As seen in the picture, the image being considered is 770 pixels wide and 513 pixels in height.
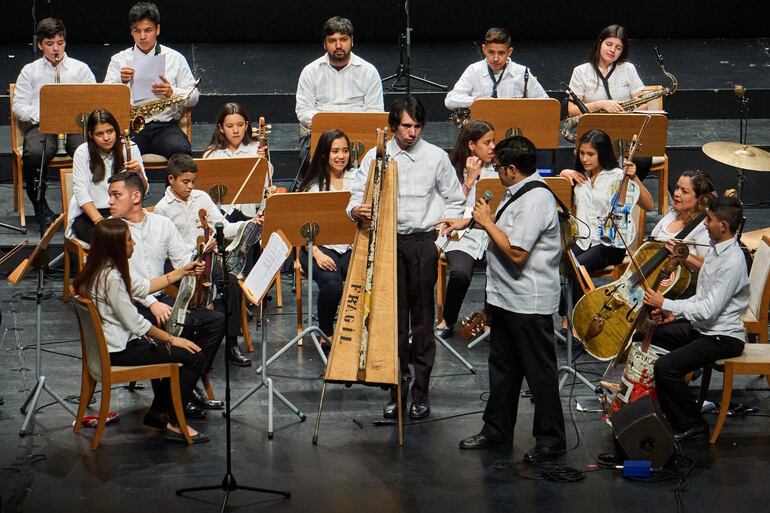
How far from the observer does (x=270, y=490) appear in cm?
554

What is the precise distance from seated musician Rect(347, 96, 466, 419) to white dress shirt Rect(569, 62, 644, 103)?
2.67 metres

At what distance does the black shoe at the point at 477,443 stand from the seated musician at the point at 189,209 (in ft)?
5.18

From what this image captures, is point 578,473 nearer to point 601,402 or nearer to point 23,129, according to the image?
point 601,402

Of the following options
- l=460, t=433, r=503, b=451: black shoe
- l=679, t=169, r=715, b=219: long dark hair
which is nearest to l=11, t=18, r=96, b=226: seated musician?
l=460, t=433, r=503, b=451: black shoe

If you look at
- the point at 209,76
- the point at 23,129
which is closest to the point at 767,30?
the point at 209,76

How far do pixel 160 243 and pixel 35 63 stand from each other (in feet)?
8.90

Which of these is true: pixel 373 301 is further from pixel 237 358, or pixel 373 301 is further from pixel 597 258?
pixel 597 258

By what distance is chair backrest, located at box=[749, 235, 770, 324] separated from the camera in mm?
6703

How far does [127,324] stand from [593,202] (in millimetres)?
3030

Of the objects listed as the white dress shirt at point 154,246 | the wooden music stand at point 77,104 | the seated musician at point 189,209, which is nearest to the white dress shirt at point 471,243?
the seated musician at point 189,209

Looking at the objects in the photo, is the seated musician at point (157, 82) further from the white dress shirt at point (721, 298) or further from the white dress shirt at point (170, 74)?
the white dress shirt at point (721, 298)

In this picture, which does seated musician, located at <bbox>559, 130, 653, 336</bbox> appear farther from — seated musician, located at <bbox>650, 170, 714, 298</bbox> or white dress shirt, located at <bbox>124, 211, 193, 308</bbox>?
white dress shirt, located at <bbox>124, 211, 193, 308</bbox>

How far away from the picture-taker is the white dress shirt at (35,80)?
335 inches

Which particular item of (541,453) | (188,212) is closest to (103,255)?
(188,212)
